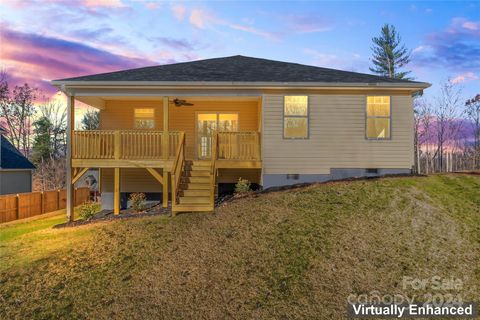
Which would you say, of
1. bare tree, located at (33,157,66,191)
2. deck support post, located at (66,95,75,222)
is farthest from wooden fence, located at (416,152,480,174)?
bare tree, located at (33,157,66,191)

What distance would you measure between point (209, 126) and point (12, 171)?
16.9 m

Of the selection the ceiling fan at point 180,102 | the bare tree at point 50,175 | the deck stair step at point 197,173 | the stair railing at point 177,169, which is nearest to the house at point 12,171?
the bare tree at point 50,175

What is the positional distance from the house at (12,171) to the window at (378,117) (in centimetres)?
2301

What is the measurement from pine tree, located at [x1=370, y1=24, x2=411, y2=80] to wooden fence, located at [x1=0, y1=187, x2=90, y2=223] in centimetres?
3090

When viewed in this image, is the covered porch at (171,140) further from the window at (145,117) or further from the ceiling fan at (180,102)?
the ceiling fan at (180,102)

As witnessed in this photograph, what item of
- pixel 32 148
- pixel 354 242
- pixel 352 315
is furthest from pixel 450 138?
pixel 32 148

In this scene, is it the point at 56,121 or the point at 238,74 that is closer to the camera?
the point at 238,74

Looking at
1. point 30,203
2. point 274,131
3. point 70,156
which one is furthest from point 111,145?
point 30,203

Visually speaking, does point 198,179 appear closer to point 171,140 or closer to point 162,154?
point 162,154

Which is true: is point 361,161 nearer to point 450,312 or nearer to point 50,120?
point 450,312

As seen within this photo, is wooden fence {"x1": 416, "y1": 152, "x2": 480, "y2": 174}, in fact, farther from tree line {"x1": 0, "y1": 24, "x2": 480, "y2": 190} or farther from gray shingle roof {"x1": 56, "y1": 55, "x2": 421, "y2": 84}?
gray shingle roof {"x1": 56, "y1": 55, "x2": 421, "y2": 84}

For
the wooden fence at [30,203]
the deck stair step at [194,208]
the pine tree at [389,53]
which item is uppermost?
the pine tree at [389,53]

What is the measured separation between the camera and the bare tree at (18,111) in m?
33.2

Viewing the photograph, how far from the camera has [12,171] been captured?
76.9 ft
